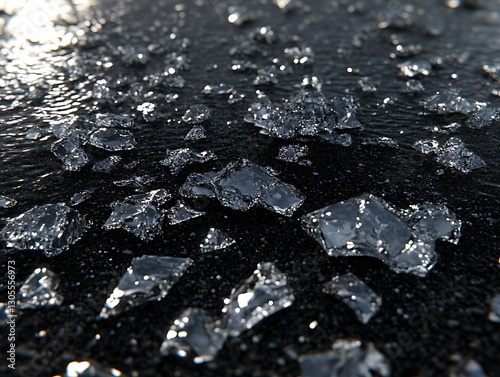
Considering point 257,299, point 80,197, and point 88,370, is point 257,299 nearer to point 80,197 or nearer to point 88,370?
point 88,370

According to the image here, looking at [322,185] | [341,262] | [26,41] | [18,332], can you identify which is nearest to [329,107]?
[322,185]

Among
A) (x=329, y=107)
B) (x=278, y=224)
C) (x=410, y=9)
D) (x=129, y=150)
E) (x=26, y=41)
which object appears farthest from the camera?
(x=410, y=9)

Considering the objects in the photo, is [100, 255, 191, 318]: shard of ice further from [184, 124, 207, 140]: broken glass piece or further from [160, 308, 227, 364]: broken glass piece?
[184, 124, 207, 140]: broken glass piece

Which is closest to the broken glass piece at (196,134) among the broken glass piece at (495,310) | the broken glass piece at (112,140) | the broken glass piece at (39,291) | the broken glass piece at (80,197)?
the broken glass piece at (112,140)

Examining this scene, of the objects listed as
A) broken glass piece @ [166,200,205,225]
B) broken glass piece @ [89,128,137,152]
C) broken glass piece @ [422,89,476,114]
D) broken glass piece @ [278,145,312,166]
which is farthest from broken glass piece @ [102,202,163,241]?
broken glass piece @ [422,89,476,114]

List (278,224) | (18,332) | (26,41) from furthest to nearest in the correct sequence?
(26,41) → (278,224) → (18,332)

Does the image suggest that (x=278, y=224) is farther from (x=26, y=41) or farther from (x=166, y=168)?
(x=26, y=41)
